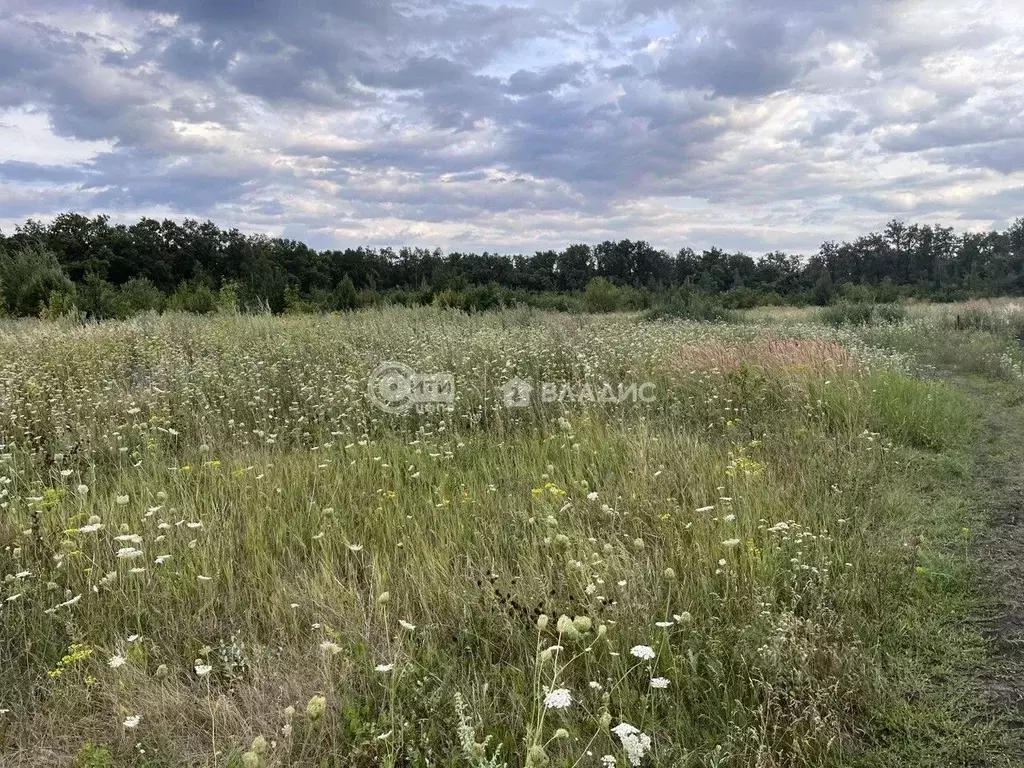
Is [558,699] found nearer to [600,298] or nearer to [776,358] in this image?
[776,358]

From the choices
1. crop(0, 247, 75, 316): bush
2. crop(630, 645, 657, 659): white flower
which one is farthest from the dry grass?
crop(0, 247, 75, 316): bush

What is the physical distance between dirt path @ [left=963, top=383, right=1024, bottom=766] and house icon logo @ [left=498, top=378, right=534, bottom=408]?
3.74 metres

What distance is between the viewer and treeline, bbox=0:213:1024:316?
19.5 m

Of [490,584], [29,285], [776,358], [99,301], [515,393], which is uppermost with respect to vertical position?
[29,285]

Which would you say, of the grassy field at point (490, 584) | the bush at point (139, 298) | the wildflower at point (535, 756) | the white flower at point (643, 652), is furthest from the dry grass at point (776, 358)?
the bush at point (139, 298)

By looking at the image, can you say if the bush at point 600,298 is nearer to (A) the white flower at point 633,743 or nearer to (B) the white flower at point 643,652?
(B) the white flower at point 643,652

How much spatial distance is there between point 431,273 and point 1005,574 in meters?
54.8

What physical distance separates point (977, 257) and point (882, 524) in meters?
68.8

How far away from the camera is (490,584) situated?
108 inches

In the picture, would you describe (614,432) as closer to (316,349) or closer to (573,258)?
(316,349)

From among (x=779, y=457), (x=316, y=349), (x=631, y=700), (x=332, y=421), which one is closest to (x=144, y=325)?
(x=316, y=349)

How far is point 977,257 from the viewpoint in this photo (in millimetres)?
57750

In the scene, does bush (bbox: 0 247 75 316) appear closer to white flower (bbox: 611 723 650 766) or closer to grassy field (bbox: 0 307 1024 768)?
grassy field (bbox: 0 307 1024 768)

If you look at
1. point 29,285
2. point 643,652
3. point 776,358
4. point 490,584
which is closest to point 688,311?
point 776,358
